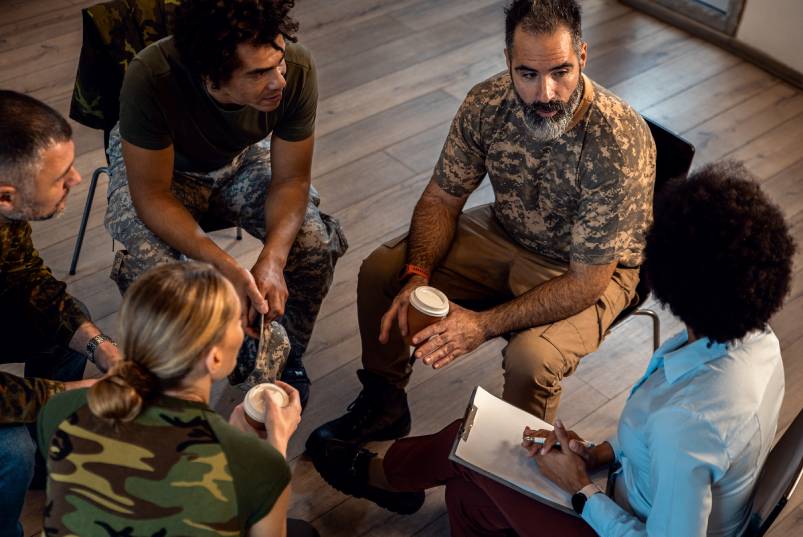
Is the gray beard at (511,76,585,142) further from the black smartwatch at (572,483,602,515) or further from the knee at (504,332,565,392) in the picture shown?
the black smartwatch at (572,483,602,515)

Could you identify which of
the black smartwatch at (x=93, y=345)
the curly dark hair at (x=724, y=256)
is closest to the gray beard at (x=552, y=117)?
the curly dark hair at (x=724, y=256)

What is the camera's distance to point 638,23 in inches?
166

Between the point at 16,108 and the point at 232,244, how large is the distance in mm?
1273

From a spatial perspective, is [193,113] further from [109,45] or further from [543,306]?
[543,306]

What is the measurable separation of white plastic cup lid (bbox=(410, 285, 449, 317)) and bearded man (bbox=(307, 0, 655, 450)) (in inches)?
2.8

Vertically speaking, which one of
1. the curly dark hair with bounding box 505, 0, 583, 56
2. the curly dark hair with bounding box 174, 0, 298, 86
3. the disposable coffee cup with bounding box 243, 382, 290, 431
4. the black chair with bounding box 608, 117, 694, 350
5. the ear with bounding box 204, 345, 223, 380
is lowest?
the disposable coffee cup with bounding box 243, 382, 290, 431

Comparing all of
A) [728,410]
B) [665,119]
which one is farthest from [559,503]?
[665,119]

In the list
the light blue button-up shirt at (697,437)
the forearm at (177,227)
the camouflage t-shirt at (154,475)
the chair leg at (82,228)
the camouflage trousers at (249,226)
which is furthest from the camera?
the chair leg at (82,228)

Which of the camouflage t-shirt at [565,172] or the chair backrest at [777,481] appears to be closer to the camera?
the chair backrest at [777,481]

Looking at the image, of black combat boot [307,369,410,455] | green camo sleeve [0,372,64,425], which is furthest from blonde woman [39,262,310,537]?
black combat boot [307,369,410,455]

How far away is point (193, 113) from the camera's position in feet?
7.48

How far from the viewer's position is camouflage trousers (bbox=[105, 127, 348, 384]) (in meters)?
2.37

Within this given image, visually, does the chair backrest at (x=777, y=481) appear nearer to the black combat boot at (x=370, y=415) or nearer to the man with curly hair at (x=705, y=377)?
the man with curly hair at (x=705, y=377)

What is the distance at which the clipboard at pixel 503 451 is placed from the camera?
5.95ft
